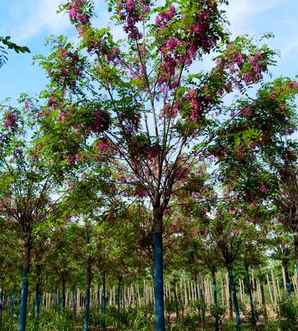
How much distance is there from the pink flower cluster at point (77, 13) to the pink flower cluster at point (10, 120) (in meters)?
5.60

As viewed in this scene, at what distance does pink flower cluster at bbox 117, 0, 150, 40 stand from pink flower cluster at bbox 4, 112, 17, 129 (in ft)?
20.8

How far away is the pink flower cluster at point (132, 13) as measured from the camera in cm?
988

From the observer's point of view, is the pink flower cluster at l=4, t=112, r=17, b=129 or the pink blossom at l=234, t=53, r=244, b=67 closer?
the pink blossom at l=234, t=53, r=244, b=67

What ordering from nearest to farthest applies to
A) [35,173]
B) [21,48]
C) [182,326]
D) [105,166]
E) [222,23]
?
[21,48] < [222,23] < [105,166] < [35,173] < [182,326]

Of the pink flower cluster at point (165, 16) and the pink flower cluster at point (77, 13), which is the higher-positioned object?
the pink flower cluster at point (77, 13)

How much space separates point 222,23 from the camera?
9453 millimetres

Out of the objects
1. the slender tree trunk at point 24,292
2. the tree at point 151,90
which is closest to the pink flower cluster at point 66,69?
the tree at point 151,90

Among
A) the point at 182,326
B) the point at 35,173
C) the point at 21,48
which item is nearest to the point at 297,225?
the point at 35,173

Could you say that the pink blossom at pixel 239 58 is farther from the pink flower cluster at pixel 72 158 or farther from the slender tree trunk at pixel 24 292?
the slender tree trunk at pixel 24 292

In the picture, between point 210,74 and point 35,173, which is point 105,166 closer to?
point 210,74

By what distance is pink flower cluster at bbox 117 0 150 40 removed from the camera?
32.4ft

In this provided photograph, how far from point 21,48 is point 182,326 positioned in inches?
986

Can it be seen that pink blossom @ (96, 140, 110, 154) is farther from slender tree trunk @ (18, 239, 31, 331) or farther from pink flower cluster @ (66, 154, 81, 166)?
slender tree trunk @ (18, 239, 31, 331)

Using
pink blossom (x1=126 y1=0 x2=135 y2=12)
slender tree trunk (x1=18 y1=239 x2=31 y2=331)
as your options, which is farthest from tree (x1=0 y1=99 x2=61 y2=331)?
pink blossom (x1=126 y1=0 x2=135 y2=12)
